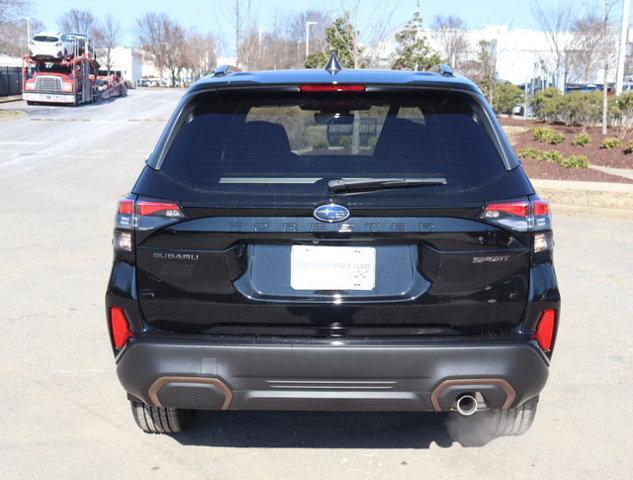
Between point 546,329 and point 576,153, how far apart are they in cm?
1743

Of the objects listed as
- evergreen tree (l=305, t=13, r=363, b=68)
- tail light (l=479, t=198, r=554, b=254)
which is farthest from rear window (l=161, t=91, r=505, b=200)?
evergreen tree (l=305, t=13, r=363, b=68)

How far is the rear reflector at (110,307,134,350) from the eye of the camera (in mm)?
3529

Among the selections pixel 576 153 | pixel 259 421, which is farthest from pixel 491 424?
pixel 576 153

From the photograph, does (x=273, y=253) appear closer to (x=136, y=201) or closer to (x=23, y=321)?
(x=136, y=201)

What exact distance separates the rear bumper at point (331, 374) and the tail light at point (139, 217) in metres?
0.43

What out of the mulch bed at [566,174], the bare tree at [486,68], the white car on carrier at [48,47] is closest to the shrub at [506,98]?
the bare tree at [486,68]

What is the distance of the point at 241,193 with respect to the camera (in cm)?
341

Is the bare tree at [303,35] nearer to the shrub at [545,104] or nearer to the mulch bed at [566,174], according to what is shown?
the shrub at [545,104]

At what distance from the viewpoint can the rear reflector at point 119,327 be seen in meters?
3.53

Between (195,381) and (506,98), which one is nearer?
(195,381)

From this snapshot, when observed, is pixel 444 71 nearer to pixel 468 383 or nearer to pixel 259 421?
pixel 468 383

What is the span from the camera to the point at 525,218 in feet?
11.4

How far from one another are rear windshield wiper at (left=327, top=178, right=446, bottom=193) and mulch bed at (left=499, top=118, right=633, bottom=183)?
39.3ft

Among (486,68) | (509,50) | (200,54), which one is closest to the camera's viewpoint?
(486,68)
